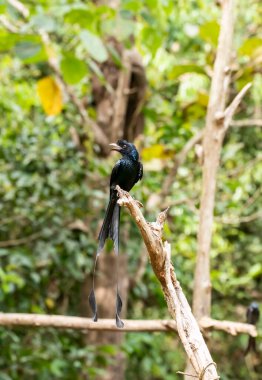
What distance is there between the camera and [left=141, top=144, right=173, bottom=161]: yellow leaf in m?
2.90

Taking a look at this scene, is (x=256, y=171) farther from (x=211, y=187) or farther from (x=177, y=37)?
(x=211, y=187)

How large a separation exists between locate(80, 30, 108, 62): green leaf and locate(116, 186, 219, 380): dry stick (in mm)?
842

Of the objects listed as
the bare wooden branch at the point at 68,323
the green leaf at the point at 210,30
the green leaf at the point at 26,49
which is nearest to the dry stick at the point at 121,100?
the green leaf at the point at 210,30

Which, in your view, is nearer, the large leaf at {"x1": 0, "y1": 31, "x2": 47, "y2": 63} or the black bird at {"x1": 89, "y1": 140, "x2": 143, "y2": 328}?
the black bird at {"x1": 89, "y1": 140, "x2": 143, "y2": 328}

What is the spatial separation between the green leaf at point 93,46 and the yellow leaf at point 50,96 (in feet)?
2.73

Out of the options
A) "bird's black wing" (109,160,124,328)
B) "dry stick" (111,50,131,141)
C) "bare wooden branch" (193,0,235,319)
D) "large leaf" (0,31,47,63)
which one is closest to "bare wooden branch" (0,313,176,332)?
"bare wooden branch" (193,0,235,319)

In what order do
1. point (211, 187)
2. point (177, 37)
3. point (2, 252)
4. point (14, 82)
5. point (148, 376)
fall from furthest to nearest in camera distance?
1. point (148, 376)
2. point (14, 82)
3. point (177, 37)
4. point (2, 252)
5. point (211, 187)

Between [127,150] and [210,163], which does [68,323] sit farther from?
[127,150]

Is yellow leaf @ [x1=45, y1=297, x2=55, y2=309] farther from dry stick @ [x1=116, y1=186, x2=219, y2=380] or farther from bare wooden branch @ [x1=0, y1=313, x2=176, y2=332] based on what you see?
dry stick @ [x1=116, y1=186, x2=219, y2=380]

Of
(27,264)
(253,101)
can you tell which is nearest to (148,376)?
(253,101)

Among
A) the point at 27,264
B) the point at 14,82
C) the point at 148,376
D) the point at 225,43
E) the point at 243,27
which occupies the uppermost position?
the point at 243,27

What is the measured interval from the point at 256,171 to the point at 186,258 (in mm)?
947

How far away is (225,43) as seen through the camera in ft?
6.54

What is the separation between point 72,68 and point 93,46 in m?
0.16
